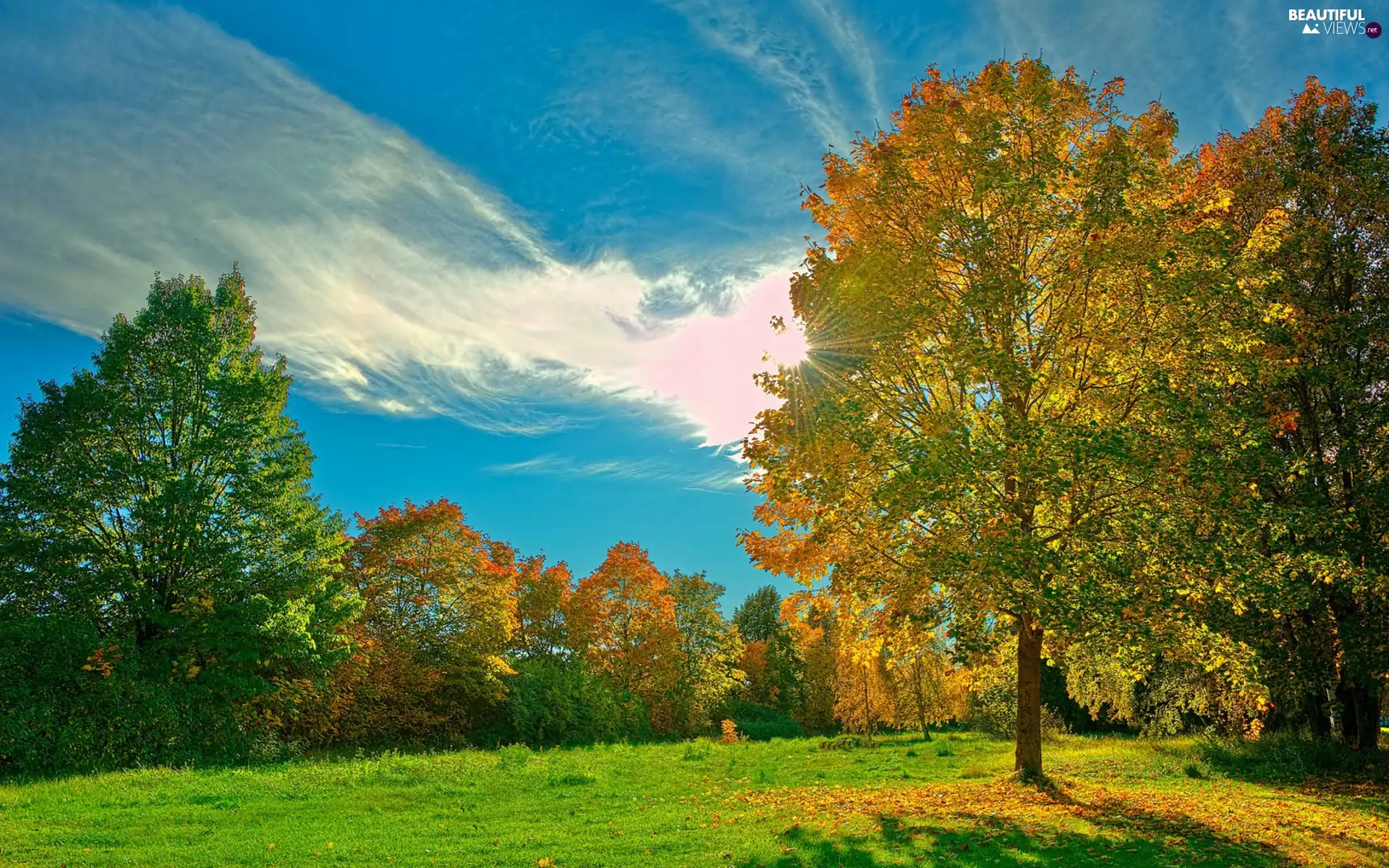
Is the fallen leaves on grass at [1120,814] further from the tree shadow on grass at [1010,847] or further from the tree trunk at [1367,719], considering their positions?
the tree trunk at [1367,719]

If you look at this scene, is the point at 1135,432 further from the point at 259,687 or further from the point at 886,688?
the point at 886,688

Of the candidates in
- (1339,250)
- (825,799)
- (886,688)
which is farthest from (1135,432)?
(886,688)

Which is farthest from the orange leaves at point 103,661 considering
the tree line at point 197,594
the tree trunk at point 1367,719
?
the tree trunk at point 1367,719

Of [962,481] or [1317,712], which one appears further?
[1317,712]

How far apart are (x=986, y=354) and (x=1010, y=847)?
7141mm

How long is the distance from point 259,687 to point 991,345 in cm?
2194

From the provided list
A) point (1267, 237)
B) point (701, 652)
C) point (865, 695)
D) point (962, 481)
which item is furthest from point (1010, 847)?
point (701, 652)

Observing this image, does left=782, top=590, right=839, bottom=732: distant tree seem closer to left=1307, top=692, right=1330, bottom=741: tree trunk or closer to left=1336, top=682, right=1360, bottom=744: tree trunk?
left=1307, top=692, right=1330, bottom=741: tree trunk

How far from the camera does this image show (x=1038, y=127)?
1347cm

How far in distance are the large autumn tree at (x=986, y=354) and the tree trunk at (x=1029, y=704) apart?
0.05m

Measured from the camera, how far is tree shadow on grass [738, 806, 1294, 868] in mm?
8930

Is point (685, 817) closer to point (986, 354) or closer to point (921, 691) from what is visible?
point (986, 354)

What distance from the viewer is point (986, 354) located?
38.4 ft

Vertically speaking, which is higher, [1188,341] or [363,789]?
[1188,341]
